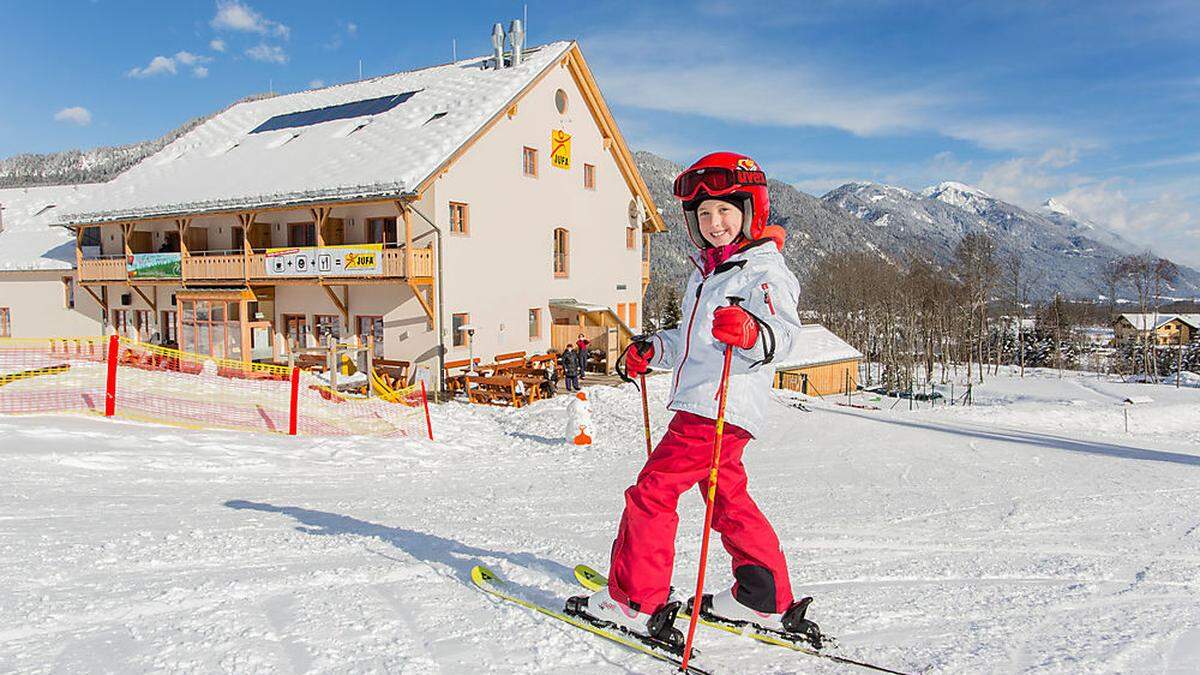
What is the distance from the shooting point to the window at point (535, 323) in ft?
78.9

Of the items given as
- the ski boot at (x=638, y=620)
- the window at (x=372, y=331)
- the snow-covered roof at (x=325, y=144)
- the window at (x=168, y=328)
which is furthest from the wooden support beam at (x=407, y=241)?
the ski boot at (x=638, y=620)

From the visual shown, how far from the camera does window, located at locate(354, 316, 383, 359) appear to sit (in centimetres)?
2109

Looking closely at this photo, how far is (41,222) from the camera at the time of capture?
33.2m

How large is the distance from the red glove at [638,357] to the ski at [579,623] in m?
1.28

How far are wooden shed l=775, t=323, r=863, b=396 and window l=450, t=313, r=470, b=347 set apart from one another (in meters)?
18.5

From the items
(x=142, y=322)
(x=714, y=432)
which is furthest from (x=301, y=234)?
(x=714, y=432)

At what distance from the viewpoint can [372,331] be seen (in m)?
21.3

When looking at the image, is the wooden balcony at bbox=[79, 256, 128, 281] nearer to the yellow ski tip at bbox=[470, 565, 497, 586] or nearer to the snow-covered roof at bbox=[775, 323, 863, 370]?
the yellow ski tip at bbox=[470, 565, 497, 586]

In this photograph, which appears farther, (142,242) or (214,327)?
(142,242)

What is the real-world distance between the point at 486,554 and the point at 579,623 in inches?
54.3

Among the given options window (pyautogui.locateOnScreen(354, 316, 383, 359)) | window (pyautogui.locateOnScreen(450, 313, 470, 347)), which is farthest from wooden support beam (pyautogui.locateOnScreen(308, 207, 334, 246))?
window (pyautogui.locateOnScreen(450, 313, 470, 347))

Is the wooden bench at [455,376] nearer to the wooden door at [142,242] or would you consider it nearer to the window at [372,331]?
the window at [372,331]

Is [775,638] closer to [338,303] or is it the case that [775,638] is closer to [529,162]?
[338,303]

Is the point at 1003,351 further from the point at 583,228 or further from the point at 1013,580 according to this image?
the point at 1013,580
